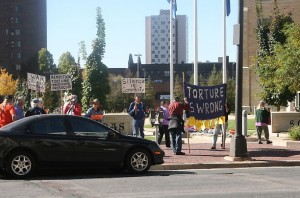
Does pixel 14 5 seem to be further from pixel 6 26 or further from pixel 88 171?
pixel 88 171

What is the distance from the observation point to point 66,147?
12.9m

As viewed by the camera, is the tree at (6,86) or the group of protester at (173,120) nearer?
the group of protester at (173,120)

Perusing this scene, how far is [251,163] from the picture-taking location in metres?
15.7

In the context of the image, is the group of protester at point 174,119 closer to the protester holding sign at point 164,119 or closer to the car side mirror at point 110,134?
the protester holding sign at point 164,119

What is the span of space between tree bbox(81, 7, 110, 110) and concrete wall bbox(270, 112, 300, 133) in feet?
133

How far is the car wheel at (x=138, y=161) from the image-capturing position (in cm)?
1351

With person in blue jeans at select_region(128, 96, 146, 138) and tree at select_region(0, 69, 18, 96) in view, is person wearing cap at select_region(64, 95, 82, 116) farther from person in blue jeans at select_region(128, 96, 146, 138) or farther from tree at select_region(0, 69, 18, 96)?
tree at select_region(0, 69, 18, 96)

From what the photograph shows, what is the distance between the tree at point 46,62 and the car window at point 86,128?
109m

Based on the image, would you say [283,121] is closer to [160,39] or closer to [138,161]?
[138,161]

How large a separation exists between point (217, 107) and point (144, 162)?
5637mm

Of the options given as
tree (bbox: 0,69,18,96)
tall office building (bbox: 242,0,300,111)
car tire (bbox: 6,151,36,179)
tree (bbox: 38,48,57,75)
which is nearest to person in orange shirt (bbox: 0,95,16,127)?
car tire (bbox: 6,151,36,179)

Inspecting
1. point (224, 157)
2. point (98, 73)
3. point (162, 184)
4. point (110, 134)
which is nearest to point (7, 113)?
point (110, 134)

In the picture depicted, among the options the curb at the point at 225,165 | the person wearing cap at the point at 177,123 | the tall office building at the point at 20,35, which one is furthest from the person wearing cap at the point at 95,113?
the tall office building at the point at 20,35

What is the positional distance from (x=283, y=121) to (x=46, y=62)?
96012 mm
